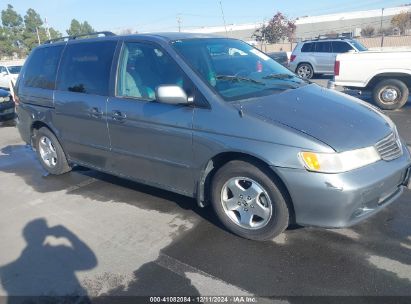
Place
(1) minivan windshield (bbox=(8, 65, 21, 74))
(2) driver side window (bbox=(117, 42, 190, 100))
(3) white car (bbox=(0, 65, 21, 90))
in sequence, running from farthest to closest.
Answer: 1. (1) minivan windshield (bbox=(8, 65, 21, 74))
2. (3) white car (bbox=(0, 65, 21, 90))
3. (2) driver side window (bbox=(117, 42, 190, 100))

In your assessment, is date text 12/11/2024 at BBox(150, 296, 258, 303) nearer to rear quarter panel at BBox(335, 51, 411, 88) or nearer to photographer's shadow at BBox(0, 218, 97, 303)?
photographer's shadow at BBox(0, 218, 97, 303)

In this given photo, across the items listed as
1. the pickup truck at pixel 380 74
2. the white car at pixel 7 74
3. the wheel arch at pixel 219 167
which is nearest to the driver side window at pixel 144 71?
the wheel arch at pixel 219 167

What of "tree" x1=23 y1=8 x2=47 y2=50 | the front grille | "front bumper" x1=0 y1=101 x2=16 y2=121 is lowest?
"front bumper" x1=0 y1=101 x2=16 y2=121

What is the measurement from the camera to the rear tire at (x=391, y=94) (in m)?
9.10

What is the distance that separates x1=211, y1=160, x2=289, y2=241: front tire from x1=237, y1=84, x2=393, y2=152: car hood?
1.66ft

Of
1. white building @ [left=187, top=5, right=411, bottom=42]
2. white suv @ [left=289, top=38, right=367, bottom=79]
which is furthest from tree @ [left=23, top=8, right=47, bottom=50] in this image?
white suv @ [left=289, top=38, right=367, bottom=79]

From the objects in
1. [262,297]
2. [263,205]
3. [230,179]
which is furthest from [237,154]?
[262,297]

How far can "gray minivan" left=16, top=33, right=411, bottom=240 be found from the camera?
3027 mm

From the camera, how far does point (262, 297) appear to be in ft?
9.12

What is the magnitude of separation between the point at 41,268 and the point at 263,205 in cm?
206

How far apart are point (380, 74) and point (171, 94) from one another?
24.8 feet

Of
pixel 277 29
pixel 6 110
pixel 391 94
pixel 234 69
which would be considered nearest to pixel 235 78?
pixel 234 69

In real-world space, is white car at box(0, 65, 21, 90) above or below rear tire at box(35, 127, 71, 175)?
above

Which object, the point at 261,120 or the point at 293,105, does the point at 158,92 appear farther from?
the point at 293,105
